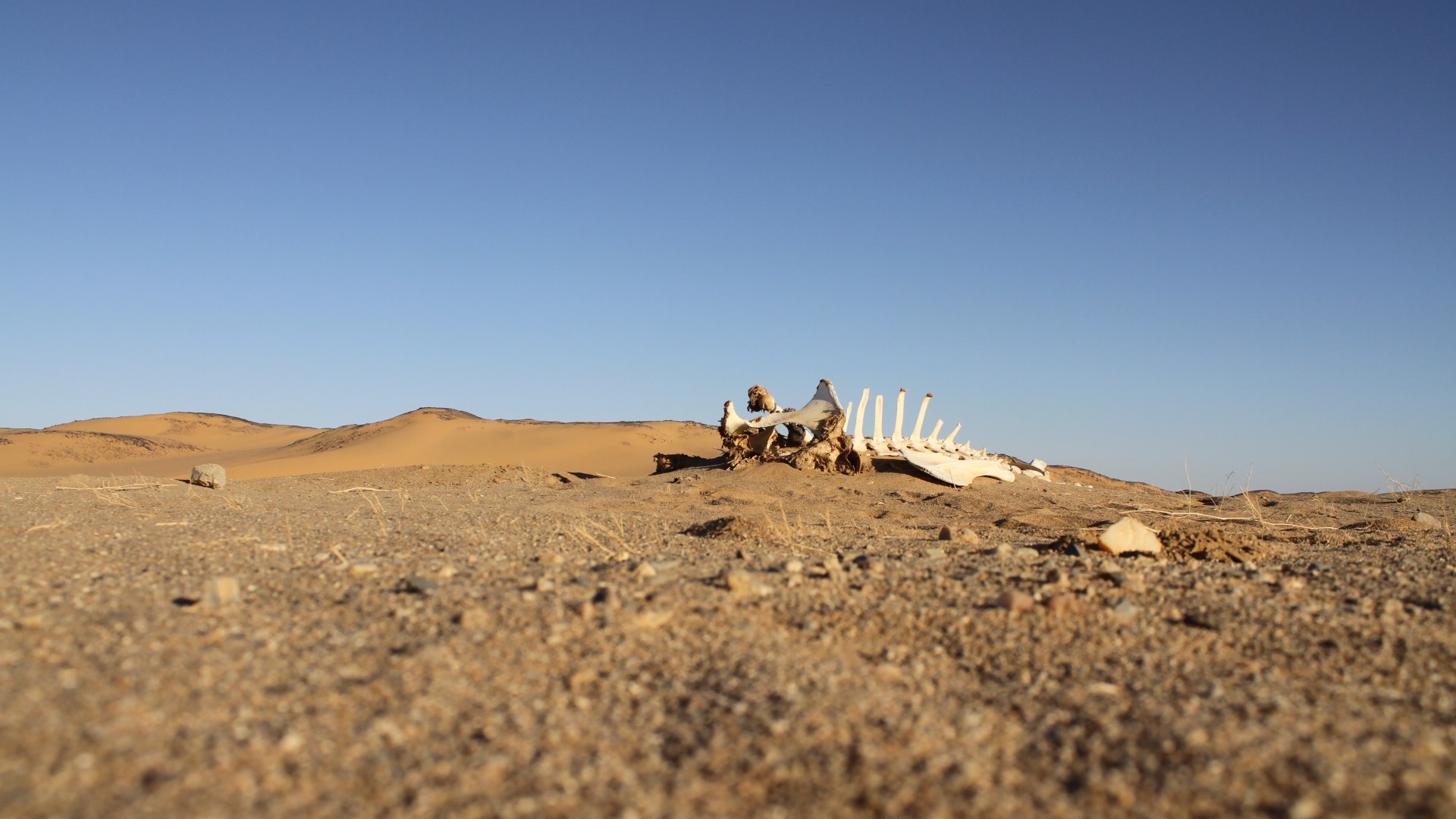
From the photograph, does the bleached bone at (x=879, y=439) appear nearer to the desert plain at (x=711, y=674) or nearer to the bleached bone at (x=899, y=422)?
the bleached bone at (x=899, y=422)

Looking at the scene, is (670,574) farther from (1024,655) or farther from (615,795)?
(615,795)

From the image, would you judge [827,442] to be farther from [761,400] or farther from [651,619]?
[651,619]

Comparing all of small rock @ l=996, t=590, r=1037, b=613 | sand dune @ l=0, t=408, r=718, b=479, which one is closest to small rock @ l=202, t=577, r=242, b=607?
small rock @ l=996, t=590, r=1037, b=613

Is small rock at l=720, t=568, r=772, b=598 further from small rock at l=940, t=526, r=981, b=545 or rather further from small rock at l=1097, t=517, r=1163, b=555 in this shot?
small rock at l=1097, t=517, r=1163, b=555

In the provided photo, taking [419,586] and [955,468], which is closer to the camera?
[419,586]

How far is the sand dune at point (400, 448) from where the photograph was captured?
68.3 feet

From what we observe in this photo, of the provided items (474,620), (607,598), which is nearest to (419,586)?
(474,620)

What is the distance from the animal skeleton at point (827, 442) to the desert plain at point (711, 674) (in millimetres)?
5385

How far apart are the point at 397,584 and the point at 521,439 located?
22.0m

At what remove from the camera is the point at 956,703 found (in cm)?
229

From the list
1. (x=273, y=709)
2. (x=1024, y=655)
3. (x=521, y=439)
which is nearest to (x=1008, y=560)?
(x=1024, y=655)

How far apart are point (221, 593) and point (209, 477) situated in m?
8.27

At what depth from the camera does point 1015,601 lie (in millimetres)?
3145

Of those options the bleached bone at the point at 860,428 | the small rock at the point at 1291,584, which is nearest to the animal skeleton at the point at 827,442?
the bleached bone at the point at 860,428
